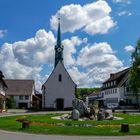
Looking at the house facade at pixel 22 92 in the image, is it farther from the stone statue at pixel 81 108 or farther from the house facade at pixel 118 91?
the stone statue at pixel 81 108

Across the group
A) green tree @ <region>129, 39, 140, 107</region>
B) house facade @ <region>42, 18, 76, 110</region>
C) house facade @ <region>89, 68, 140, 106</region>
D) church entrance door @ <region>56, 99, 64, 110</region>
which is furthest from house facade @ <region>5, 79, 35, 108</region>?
green tree @ <region>129, 39, 140, 107</region>

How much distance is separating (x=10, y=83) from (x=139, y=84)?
2048 inches

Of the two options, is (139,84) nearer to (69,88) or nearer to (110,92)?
(69,88)

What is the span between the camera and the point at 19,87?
106562mm

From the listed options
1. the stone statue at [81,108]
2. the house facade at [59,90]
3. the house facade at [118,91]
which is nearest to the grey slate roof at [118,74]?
the house facade at [118,91]

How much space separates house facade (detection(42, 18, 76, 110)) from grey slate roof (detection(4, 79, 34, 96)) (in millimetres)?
19360

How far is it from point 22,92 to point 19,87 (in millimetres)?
3338

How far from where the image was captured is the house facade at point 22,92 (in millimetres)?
102000

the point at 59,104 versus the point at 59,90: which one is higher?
the point at 59,90

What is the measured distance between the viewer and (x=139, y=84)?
65625 millimetres

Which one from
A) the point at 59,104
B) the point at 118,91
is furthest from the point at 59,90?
the point at 118,91

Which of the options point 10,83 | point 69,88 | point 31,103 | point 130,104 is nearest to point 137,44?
point 69,88

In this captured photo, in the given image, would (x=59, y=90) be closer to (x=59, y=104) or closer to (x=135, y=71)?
(x=59, y=104)

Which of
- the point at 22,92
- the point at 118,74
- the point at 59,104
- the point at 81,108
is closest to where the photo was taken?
the point at 81,108
